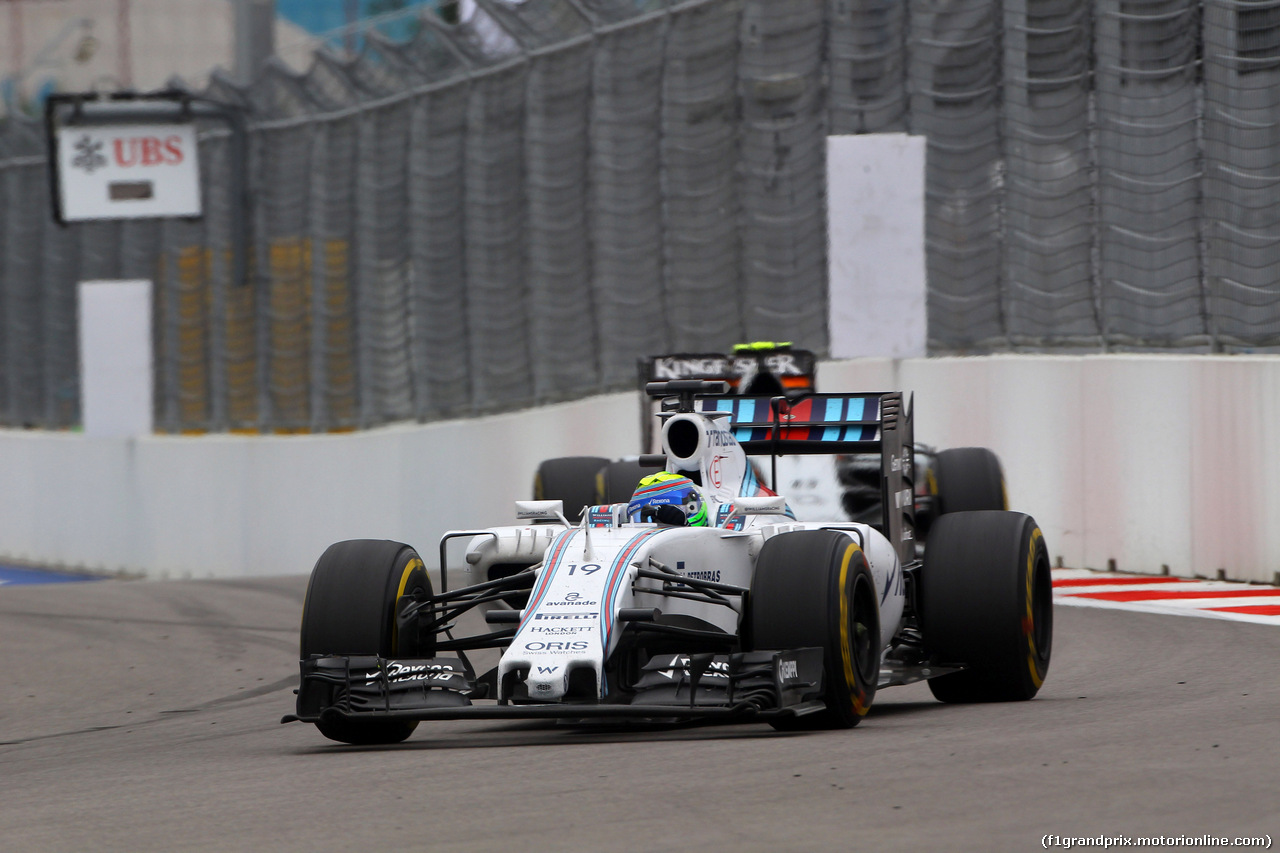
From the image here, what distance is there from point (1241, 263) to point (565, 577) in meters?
7.65

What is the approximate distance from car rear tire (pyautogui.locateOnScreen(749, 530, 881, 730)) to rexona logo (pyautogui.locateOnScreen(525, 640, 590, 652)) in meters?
0.71

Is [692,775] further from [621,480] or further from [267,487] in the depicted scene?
[267,487]

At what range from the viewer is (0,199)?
2783 cm

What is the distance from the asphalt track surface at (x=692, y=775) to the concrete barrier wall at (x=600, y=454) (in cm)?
337

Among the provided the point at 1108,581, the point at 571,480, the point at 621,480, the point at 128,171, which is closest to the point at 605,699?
the point at 621,480

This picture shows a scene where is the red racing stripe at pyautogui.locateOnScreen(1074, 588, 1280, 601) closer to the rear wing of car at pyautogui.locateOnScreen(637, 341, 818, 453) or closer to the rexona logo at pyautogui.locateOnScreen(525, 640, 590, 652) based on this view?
the rear wing of car at pyautogui.locateOnScreen(637, 341, 818, 453)

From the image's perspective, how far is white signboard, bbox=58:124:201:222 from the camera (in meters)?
24.3

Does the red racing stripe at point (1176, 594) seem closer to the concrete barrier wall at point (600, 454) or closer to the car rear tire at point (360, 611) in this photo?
the concrete barrier wall at point (600, 454)

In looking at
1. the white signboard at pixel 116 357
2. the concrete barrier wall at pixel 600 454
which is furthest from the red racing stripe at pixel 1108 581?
the white signboard at pixel 116 357

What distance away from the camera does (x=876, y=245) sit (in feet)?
54.7

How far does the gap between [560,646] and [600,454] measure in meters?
11.4

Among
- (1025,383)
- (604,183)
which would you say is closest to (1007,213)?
(1025,383)

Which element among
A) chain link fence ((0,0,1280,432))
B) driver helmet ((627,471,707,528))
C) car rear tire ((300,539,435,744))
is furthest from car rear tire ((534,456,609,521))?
car rear tire ((300,539,435,744))

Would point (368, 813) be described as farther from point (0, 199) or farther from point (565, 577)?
point (0, 199)
